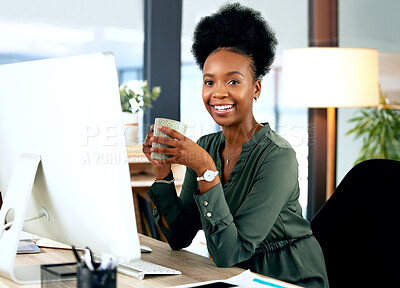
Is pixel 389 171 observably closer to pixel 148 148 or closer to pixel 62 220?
pixel 148 148

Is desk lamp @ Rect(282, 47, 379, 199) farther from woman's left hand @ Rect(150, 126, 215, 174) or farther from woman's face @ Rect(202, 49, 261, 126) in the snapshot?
woman's left hand @ Rect(150, 126, 215, 174)

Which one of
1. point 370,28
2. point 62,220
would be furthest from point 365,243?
point 370,28

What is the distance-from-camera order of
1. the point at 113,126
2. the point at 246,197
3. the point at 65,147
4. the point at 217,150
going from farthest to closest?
the point at 217,150 < the point at 246,197 < the point at 65,147 < the point at 113,126

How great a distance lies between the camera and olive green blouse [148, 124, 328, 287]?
1.40m

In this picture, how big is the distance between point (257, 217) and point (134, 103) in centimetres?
161

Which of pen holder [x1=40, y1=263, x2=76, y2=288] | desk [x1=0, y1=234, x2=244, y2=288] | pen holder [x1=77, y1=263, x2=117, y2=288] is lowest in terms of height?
desk [x1=0, y1=234, x2=244, y2=288]

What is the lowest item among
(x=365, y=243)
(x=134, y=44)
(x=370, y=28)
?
(x=365, y=243)

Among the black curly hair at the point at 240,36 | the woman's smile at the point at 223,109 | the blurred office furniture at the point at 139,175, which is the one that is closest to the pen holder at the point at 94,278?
the woman's smile at the point at 223,109

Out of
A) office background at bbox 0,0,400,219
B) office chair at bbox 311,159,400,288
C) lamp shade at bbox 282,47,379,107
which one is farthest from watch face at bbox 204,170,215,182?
lamp shade at bbox 282,47,379,107

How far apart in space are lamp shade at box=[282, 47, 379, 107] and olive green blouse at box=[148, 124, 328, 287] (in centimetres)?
154

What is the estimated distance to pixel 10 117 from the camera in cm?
129

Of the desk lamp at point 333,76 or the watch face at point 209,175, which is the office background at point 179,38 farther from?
the watch face at point 209,175

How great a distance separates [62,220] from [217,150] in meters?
0.68

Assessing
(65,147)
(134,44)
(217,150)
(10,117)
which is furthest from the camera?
(134,44)
